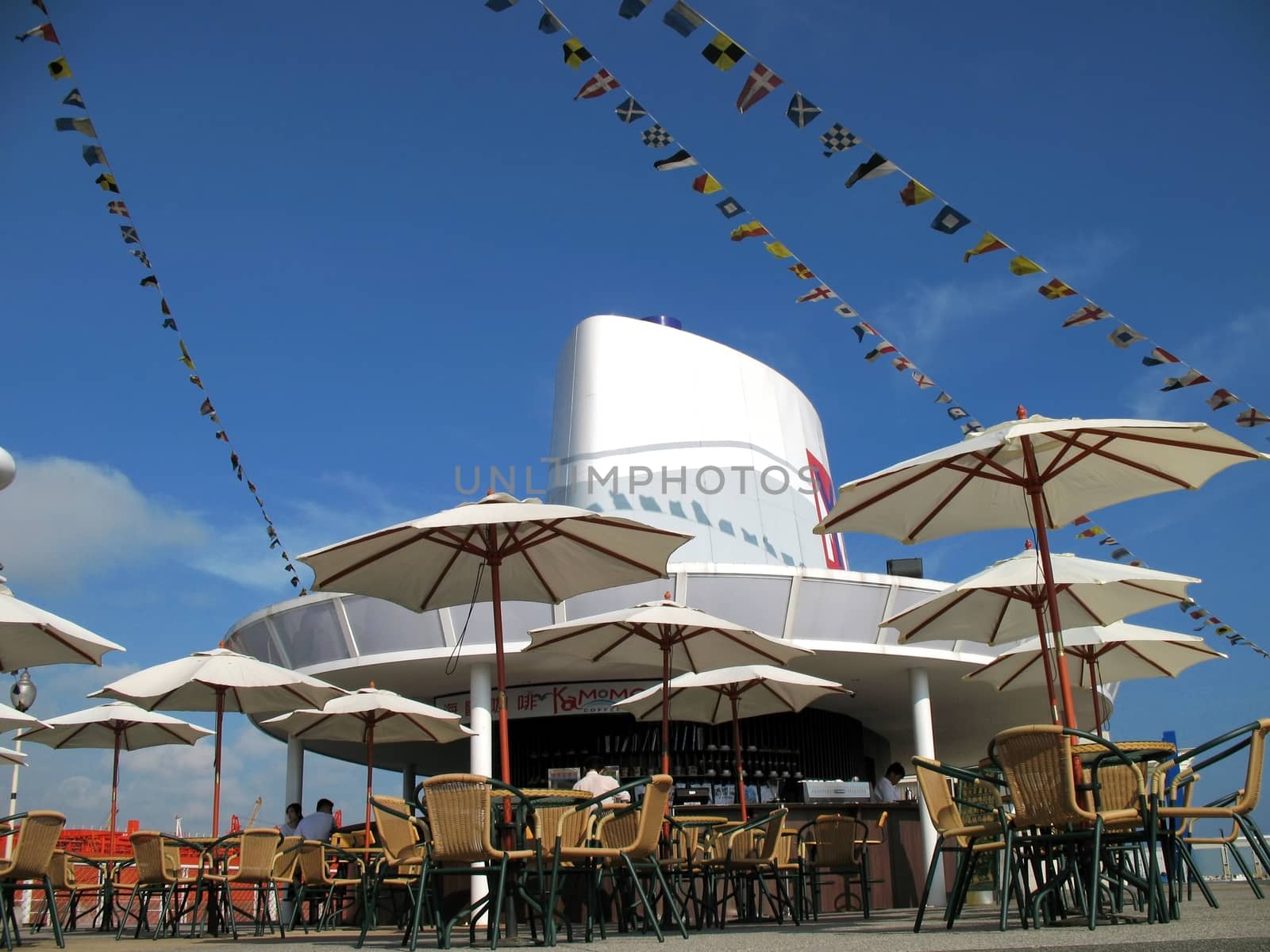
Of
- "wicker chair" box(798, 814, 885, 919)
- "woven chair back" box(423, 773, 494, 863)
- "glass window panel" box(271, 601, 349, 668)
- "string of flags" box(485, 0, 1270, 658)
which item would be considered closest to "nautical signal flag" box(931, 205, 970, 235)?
"string of flags" box(485, 0, 1270, 658)

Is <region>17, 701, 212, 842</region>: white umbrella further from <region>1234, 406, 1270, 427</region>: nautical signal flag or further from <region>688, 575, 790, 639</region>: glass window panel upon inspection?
<region>1234, 406, 1270, 427</region>: nautical signal flag

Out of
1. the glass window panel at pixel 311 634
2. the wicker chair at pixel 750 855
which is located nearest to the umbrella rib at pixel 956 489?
the wicker chair at pixel 750 855

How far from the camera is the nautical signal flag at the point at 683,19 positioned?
950 centimetres

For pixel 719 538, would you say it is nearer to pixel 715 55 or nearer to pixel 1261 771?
pixel 715 55

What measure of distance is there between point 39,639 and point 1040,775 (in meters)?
8.31

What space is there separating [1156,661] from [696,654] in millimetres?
5027

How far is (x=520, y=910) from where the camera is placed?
10.7 m

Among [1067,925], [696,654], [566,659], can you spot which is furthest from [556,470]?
[1067,925]

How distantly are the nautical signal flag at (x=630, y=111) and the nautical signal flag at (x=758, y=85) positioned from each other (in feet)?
5.04

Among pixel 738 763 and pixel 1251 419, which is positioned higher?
pixel 1251 419

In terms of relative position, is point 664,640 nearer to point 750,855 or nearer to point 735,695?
point 735,695

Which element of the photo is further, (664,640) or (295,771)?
(295,771)

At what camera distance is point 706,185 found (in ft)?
40.3

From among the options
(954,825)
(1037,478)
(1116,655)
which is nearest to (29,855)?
(954,825)
